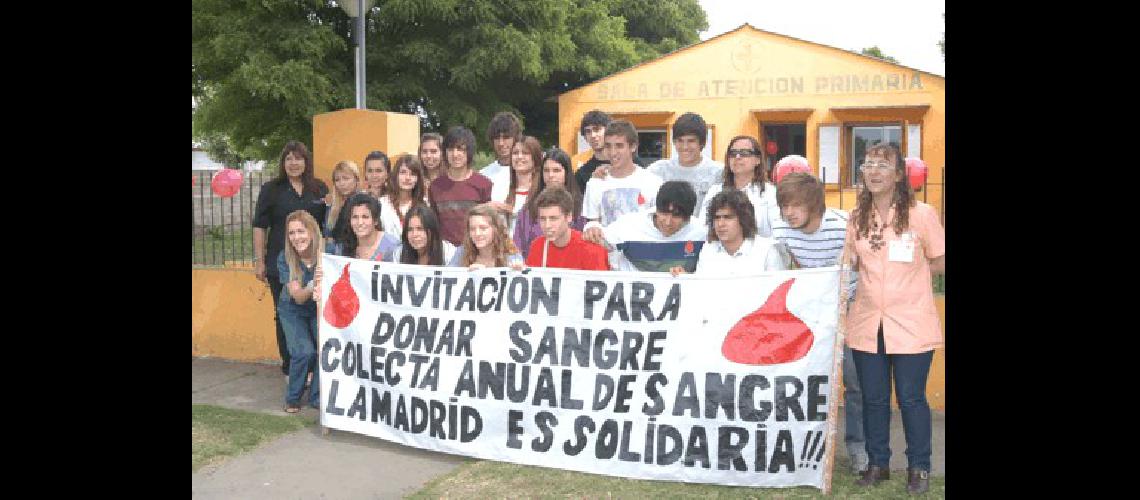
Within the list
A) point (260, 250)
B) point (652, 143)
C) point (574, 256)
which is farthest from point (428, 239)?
point (652, 143)

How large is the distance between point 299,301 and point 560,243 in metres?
2.00

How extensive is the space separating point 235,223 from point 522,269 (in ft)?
16.7

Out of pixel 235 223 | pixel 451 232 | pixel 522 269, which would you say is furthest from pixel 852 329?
pixel 235 223

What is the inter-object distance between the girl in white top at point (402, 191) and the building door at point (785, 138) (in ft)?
69.2

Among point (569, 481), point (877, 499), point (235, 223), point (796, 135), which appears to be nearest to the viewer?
point (877, 499)

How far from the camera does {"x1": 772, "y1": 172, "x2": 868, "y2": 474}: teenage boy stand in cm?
522

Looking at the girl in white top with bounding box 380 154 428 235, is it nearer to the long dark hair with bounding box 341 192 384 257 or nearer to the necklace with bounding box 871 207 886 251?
the long dark hair with bounding box 341 192 384 257

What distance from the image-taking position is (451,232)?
687 centimetres

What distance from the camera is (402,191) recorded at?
6980 mm

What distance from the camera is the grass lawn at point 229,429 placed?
20.0 ft

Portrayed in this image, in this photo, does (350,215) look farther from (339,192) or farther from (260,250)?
(260,250)

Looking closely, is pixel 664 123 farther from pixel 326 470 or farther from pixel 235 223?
pixel 326 470

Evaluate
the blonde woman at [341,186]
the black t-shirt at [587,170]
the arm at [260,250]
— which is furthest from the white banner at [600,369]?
the arm at [260,250]

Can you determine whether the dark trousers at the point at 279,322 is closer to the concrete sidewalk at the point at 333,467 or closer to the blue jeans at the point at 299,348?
the blue jeans at the point at 299,348
